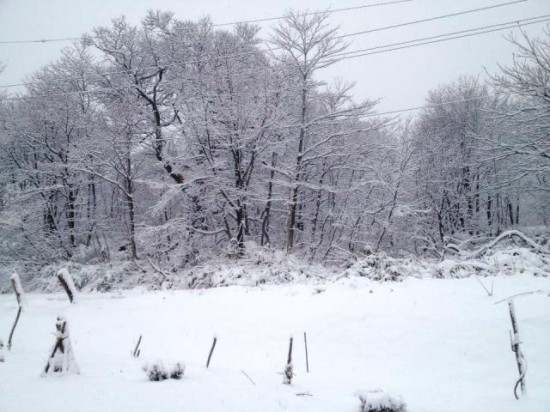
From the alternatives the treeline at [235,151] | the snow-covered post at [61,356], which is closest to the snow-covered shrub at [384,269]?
the treeline at [235,151]

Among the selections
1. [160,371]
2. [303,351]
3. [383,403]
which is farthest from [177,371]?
[303,351]

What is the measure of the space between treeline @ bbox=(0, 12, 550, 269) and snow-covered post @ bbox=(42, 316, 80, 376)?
1126cm

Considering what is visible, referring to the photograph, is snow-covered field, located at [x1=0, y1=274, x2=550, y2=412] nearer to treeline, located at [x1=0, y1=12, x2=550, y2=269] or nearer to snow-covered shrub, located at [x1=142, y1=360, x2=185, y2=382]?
snow-covered shrub, located at [x1=142, y1=360, x2=185, y2=382]

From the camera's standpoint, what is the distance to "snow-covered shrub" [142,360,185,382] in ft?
17.3

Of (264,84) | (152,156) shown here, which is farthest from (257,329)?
(152,156)

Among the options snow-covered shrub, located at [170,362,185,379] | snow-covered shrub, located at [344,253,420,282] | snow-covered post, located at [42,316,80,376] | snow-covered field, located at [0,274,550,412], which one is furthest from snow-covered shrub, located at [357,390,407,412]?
snow-covered shrub, located at [344,253,420,282]

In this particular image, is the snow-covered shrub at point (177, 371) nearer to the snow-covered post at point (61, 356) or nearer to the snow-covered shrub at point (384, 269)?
the snow-covered post at point (61, 356)

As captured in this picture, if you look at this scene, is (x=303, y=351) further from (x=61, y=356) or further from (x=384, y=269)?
(x=384, y=269)

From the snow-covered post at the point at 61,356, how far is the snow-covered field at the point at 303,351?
8.1 inches

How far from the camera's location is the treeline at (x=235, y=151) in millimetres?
17453

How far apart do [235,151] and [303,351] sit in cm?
1169

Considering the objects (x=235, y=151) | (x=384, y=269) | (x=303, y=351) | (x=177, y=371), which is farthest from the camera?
(x=235, y=151)

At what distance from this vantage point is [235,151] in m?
17.9

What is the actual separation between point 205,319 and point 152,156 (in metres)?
12.9
